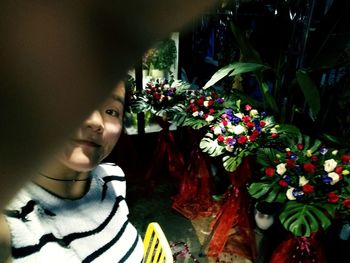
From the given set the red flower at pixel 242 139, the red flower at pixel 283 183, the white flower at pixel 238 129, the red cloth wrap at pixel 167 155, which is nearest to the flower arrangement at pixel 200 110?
the red cloth wrap at pixel 167 155

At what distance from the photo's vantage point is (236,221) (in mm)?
2703

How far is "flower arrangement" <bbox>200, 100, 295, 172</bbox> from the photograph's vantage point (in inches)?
95.3

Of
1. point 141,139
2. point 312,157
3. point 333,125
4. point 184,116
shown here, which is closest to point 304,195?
point 312,157

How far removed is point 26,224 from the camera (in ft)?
2.59

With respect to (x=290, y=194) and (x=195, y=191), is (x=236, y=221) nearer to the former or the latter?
(x=195, y=191)

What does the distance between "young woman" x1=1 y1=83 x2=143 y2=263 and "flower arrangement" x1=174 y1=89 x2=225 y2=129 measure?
1.84 metres

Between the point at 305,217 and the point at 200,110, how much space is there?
1660mm

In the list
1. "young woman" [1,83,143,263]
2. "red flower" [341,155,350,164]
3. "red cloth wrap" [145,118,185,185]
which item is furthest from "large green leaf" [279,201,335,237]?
"red cloth wrap" [145,118,185,185]

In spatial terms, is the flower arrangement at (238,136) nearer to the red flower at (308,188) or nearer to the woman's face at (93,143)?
the red flower at (308,188)

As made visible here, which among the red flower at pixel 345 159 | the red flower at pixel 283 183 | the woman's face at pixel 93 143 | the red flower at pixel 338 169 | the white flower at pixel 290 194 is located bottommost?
the white flower at pixel 290 194

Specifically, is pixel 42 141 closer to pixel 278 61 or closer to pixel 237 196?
pixel 237 196

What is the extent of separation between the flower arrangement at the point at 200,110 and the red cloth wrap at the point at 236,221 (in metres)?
0.69

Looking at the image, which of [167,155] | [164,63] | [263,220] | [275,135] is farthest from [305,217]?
[164,63]

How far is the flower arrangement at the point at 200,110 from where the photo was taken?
296 cm
